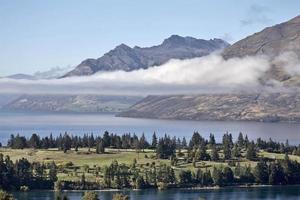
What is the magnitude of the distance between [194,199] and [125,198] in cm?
6409

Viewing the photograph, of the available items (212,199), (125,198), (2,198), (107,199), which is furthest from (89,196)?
(212,199)

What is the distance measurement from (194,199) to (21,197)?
5269 centimetres

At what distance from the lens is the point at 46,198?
649 ft

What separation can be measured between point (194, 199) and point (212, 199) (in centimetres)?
661

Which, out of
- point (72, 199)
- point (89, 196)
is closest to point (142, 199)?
point (72, 199)

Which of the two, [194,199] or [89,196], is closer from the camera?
[89,196]

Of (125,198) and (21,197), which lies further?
(21,197)

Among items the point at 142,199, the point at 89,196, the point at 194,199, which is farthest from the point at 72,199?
the point at 89,196

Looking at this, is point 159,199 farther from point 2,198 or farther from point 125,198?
point 2,198

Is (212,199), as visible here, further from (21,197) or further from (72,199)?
(21,197)

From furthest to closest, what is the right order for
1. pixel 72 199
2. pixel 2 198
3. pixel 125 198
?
pixel 72 199 < pixel 125 198 < pixel 2 198

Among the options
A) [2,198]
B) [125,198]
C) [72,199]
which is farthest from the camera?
[72,199]

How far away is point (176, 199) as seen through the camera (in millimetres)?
199125

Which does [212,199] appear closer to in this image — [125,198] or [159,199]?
[159,199]
